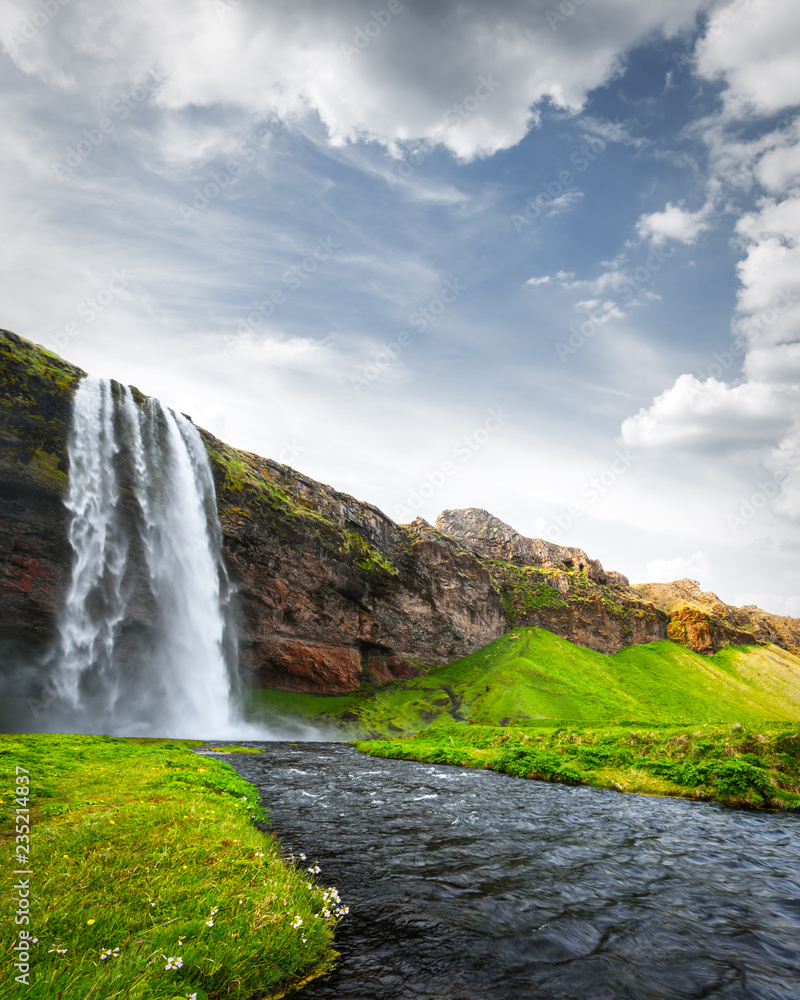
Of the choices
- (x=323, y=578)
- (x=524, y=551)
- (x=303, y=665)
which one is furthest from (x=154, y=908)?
(x=524, y=551)

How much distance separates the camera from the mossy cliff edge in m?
64.2

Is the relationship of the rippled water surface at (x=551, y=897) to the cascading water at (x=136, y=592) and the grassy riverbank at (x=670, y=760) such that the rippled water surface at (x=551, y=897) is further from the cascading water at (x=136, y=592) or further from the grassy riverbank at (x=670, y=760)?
the cascading water at (x=136, y=592)

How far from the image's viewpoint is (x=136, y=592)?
71188mm

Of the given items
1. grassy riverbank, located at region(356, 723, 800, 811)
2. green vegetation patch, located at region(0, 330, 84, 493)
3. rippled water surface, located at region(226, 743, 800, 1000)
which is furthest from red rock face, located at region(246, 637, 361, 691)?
rippled water surface, located at region(226, 743, 800, 1000)

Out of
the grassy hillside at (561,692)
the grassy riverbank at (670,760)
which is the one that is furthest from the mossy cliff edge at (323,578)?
the grassy riverbank at (670,760)

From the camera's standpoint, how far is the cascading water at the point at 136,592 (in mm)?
66500

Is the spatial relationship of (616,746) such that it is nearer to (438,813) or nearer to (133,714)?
(438,813)

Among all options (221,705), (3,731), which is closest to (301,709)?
(221,705)

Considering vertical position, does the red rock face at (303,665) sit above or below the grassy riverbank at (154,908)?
below

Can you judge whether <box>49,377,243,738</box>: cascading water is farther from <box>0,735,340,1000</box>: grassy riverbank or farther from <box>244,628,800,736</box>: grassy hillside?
<box>0,735,340,1000</box>: grassy riverbank

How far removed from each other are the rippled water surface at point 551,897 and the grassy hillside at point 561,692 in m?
54.3

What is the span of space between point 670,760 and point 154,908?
32.1 meters

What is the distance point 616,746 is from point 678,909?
26313 millimetres

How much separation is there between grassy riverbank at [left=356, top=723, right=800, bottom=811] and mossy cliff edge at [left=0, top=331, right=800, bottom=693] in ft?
189
